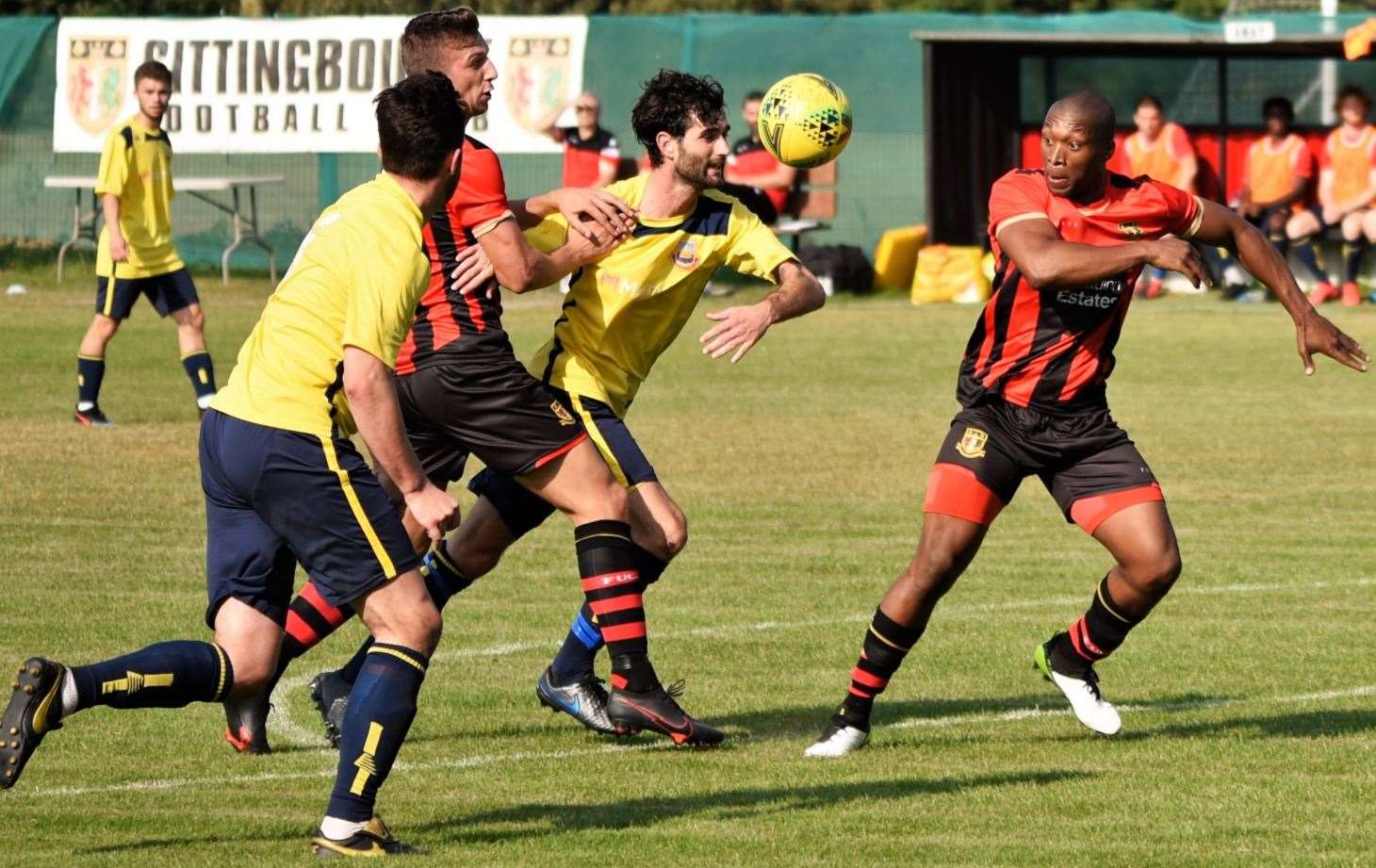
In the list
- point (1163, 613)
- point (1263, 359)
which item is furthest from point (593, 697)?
point (1263, 359)

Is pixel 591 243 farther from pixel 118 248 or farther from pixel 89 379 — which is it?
pixel 118 248

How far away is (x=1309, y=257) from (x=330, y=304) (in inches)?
812

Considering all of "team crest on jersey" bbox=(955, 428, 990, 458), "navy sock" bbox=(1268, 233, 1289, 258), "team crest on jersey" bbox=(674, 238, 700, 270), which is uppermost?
"team crest on jersey" bbox=(674, 238, 700, 270)

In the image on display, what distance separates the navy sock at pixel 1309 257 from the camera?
2484cm

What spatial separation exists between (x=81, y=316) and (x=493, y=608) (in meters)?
14.2

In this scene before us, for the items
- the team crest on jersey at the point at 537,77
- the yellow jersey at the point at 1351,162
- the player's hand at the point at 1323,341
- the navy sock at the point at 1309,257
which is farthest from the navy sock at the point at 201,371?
the yellow jersey at the point at 1351,162

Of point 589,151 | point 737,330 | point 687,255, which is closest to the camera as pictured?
point 737,330

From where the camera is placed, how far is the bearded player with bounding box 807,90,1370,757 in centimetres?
746

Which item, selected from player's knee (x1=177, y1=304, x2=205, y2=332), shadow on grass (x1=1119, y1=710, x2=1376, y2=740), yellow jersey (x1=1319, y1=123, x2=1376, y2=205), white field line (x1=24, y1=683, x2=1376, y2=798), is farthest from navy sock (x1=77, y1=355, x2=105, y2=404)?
yellow jersey (x1=1319, y1=123, x2=1376, y2=205)

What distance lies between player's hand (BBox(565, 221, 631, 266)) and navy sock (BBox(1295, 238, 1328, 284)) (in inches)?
727

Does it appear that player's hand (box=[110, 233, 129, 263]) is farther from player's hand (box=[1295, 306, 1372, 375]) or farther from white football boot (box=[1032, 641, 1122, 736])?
player's hand (box=[1295, 306, 1372, 375])

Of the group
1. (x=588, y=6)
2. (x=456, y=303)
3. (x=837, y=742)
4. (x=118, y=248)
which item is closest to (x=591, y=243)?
(x=456, y=303)

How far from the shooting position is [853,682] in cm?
748

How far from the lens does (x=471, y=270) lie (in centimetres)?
752
